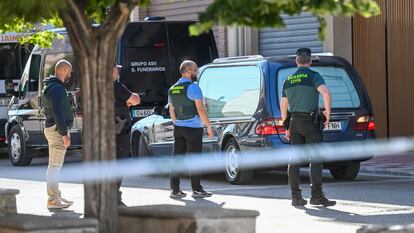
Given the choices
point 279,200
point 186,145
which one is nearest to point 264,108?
point 186,145

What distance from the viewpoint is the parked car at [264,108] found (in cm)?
1570

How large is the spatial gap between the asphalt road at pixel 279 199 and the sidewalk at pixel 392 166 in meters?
0.35

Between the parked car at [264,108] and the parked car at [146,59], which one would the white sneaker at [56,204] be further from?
the parked car at [146,59]

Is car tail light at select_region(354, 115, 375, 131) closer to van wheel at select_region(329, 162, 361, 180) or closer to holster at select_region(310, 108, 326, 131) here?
van wheel at select_region(329, 162, 361, 180)

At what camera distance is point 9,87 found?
22.6 m

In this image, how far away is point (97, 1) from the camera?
28.2ft

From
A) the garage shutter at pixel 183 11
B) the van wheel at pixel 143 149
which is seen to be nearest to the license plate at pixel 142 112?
the van wheel at pixel 143 149

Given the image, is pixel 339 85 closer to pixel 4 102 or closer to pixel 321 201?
pixel 321 201

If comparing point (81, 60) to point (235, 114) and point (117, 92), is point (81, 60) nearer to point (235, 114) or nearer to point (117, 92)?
point (117, 92)

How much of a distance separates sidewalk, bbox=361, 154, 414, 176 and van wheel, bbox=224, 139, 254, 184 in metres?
2.71

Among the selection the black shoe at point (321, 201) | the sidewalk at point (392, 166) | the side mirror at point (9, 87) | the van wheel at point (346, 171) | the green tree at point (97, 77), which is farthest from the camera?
the side mirror at point (9, 87)

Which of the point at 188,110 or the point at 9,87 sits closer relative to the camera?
the point at 188,110

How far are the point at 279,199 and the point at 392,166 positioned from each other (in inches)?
196

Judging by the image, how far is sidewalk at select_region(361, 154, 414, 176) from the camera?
17578mm
